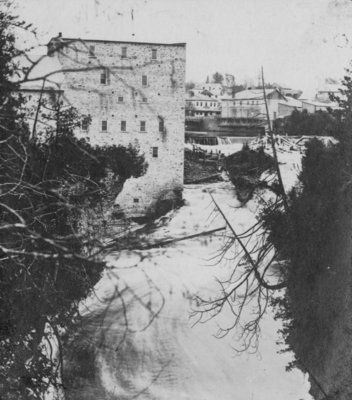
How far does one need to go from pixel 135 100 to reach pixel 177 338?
6.18 ft

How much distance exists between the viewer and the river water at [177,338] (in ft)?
11.3

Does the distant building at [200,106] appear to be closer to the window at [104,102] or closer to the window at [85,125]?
the window at [104,102]

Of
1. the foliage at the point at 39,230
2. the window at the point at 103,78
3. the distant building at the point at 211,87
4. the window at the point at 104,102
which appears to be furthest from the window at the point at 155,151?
the window at the point at 103,78

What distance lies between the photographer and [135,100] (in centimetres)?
353

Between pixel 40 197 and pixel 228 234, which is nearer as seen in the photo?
pixel 40 197

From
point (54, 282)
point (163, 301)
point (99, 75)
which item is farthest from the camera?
point (163, 301)

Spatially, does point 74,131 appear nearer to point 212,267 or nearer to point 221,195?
point 221,195

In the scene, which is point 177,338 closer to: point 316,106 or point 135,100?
point 135,100

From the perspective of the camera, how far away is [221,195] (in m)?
3.88

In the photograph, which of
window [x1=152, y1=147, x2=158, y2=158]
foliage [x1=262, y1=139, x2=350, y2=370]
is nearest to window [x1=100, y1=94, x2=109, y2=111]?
window [x1=152, y1=147, x2=158, y2=158]

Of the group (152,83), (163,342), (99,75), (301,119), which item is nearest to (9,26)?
(99,75)

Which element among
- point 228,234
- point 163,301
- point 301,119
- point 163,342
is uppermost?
point 301,119

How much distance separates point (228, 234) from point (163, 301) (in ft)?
2.48

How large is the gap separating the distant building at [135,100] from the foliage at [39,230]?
0.62 feet
